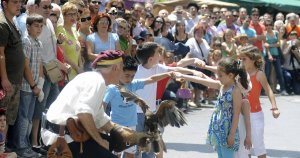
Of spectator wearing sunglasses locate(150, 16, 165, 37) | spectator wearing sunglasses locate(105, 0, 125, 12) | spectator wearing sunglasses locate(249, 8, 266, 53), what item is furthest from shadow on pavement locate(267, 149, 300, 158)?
spectator wearing sunglasses locate(249, 8, 266, 53)

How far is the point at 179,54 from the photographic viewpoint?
56.2 feet

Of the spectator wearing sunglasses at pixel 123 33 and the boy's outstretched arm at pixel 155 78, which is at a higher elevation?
the boy's outstretched arm at pixel 155 78

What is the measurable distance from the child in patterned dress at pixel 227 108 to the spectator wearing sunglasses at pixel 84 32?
3.94m

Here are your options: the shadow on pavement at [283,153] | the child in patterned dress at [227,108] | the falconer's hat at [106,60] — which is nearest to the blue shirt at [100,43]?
the shadow on pavement at [283,153]

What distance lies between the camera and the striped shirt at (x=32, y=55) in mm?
10547

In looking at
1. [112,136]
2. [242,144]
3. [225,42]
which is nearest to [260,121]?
[242,144]

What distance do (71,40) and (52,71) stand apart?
0.97 metres

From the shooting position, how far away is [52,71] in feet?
36.1

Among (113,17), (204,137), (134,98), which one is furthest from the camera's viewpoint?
(113,17)

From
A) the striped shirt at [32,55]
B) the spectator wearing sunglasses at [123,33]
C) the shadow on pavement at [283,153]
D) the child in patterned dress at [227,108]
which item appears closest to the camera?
the child in patterned dress at [227,108]

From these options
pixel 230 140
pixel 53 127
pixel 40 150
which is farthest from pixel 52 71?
pixel 53 127

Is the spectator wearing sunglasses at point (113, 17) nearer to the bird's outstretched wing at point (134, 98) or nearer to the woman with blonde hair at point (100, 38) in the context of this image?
the woman with blonde hair at point (100, 38)

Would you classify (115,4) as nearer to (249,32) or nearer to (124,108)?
(124,108)

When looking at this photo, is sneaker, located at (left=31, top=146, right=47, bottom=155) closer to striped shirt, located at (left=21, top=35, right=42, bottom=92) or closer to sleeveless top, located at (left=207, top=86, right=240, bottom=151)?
striped shirt, located at (left=21, top=35, right=42, bottom=92)
